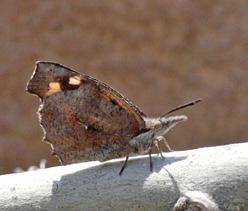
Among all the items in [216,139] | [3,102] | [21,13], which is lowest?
[216,139]

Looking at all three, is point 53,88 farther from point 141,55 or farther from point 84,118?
point 141,55

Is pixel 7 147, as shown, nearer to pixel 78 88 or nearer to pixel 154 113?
pixel 154 113

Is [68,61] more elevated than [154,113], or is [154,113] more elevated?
[68,61]

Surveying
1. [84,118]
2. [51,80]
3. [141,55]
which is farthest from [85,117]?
[141,55]

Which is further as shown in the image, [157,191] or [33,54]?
[33,54]

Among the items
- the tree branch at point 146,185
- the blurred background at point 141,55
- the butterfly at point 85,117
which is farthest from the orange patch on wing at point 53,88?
the blurred background at point 141,55

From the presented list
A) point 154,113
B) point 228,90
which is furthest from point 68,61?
point 228,90


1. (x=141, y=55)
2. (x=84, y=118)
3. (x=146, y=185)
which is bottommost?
(x=146, y=185)
